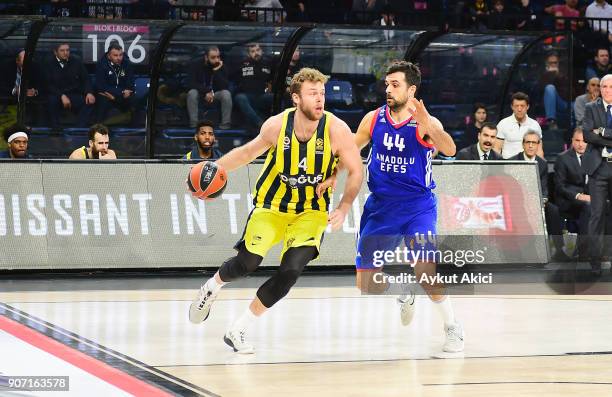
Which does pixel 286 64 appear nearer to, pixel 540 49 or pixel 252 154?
pixel 540 49

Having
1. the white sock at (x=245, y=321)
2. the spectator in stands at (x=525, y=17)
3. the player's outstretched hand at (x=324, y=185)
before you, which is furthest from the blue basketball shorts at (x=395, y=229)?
the spectator in stands at (x=525, y=17)

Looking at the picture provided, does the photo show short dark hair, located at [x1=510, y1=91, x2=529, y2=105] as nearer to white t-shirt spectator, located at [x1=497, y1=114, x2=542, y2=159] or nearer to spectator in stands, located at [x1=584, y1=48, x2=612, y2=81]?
white t-shirt spectator, located at [x1=497, y1=114, x2=542, y2=159]

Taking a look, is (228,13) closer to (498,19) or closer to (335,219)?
(498,19)

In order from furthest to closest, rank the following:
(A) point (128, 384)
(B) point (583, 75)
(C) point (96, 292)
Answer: (B) point (583, 75) < (C) point (96, 292) < (A) point (128, 384)

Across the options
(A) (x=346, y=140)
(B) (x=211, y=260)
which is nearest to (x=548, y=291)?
(B) (x=211, y=260)

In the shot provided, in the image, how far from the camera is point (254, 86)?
16.8 metres

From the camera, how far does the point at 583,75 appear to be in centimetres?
2039

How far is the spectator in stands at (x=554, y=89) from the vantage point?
17.7 metres

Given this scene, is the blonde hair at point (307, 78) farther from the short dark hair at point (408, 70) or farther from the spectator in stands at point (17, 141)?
the spectator in stands at point (17, 141)

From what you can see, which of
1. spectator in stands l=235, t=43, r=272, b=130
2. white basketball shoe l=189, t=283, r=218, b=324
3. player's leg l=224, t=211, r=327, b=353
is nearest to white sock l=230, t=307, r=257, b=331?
player's leg l=224, t=211, r=327, b=353

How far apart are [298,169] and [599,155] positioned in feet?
20.7

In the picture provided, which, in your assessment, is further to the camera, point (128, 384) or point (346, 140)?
point (346, 140)

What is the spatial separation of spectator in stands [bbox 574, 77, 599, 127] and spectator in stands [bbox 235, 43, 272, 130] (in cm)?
445

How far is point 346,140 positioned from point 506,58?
8369 mm
